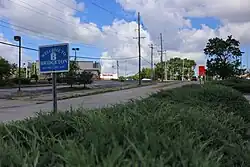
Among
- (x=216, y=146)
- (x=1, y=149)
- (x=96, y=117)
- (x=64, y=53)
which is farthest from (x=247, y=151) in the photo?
(x=64, y=53)

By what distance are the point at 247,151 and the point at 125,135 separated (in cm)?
186

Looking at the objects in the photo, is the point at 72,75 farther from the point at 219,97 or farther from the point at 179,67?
the point at 179,67

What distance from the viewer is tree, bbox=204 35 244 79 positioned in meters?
52.9

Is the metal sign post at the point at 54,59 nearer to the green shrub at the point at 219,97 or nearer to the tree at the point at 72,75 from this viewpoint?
the green shrub at the point at 219,97

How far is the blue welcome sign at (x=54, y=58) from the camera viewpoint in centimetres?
892

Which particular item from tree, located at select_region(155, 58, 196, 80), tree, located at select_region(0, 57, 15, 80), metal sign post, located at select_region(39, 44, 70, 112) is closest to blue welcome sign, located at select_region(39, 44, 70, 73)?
metal sign post, located at select_region(39, 44, 70, 112)

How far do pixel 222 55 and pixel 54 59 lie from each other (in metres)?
47.4

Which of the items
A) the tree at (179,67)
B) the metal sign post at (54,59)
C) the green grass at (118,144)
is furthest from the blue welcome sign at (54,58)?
the tree at (179,67)

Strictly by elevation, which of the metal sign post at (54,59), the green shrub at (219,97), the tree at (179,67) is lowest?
the green shrub at (219,97)

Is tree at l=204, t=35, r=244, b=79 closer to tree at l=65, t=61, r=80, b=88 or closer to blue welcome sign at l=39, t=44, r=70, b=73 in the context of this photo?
tree at l=65, t=61, r=80, b=88

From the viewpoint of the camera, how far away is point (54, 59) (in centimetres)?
909

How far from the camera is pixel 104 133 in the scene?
12.9 feet

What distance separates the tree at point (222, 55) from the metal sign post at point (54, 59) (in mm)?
45724

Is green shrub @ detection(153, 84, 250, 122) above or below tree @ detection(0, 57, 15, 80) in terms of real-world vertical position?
below
